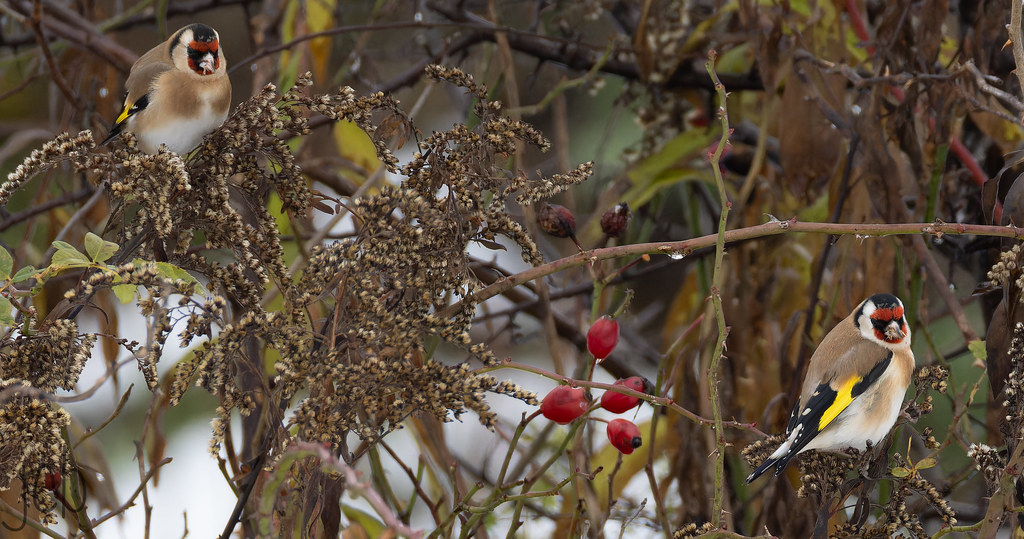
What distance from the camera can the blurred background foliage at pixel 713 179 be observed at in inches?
55.8

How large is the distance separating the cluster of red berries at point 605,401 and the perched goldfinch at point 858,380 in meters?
0.16

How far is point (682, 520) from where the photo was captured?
154 centimetres

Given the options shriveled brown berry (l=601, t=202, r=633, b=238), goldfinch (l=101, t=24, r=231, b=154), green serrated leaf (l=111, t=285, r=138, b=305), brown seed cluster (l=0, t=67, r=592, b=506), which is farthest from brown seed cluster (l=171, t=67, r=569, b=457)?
goldfinch (l=101, t=24, r=231, b=154)

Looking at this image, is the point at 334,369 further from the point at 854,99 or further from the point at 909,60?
the point at 854,99

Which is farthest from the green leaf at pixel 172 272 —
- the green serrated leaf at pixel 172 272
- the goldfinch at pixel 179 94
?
the goldfinch at pixel 179 94

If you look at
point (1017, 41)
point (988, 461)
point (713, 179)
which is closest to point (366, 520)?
point (713, 179)

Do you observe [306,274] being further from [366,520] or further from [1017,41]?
[366,520]

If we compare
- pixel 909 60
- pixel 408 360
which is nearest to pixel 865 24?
pixel 909 60

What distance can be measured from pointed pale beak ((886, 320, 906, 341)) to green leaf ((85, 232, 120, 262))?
3.00 ft

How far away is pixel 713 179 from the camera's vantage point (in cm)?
188

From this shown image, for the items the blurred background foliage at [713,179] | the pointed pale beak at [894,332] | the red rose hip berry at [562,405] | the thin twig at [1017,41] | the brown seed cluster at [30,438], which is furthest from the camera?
the blurred background foliage at [713,179]

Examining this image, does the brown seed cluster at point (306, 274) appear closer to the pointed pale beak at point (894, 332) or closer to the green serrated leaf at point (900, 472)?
the green serrated leaf at point (900, 472)

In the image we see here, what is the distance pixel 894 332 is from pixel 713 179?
25.6 inches

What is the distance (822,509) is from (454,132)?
0.45 meters
